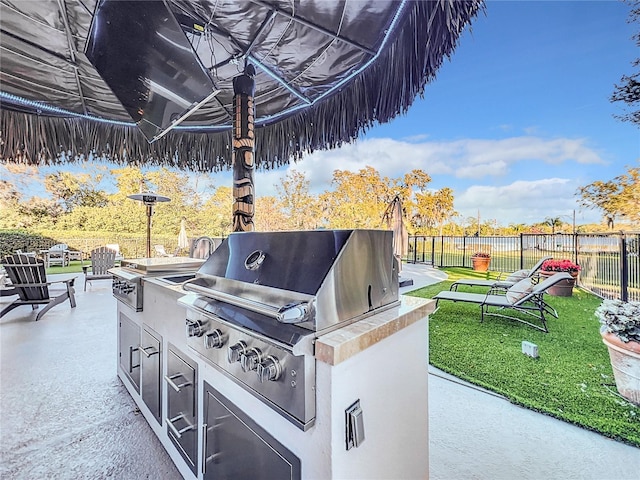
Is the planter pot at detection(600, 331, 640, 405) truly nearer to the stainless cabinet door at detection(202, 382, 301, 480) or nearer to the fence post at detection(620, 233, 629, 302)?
the stainless cabinet door at detection(202, 382, 301, 480)

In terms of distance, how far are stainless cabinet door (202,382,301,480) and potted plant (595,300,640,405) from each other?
2.37 m

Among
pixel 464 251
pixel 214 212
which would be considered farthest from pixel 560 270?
pixel 214 212

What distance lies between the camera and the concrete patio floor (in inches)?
53.2

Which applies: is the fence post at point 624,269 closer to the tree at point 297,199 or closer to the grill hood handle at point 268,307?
the grill hood handle at point 268,307

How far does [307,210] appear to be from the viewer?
30.0 ft

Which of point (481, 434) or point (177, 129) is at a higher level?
point (177, 129)

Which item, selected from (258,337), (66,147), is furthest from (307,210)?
(258,337)

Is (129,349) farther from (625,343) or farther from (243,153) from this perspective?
(625,343)

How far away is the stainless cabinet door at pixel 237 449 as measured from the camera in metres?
0.78

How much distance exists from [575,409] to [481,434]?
0.76 metres

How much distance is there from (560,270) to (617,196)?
2.83 metres

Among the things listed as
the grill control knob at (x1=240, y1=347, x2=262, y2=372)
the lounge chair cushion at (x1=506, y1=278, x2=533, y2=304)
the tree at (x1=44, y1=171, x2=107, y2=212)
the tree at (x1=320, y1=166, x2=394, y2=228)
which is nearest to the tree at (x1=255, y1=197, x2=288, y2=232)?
the tree at (x1=320, y1=166, x2=394, y2=228)

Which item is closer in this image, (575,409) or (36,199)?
(575,409)

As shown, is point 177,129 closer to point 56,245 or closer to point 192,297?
point 192,297
